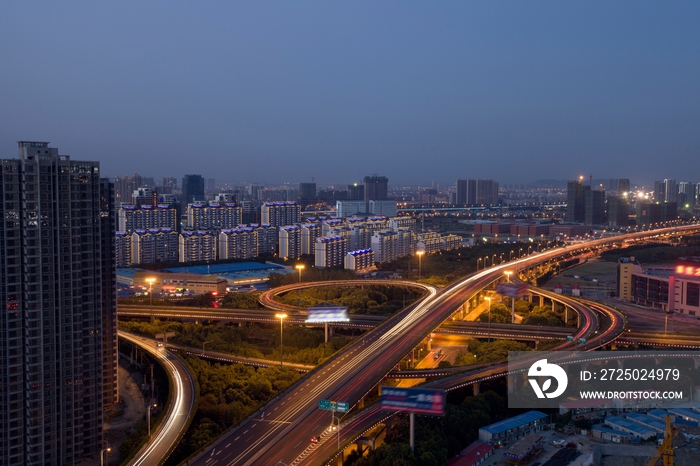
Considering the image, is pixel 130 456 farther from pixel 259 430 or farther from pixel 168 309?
pixel 168 309

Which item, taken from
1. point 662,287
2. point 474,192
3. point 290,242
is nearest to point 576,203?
point 474,192

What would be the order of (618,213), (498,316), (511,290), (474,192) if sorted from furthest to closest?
(474,192) → (618,213) → (498,316) → (511,290)

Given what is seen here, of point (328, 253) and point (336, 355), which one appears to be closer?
point (336, 355)

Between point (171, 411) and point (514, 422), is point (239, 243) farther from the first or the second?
point (514, 422)

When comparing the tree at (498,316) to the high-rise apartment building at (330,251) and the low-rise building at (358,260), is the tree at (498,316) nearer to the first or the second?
the low-rise building at (358,260)

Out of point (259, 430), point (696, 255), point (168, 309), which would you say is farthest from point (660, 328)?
point (696, 255)
